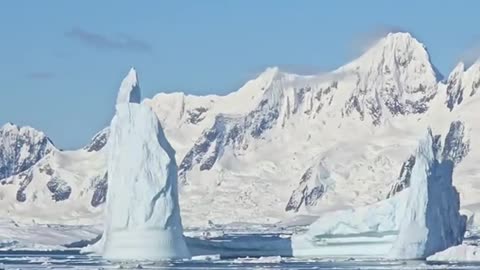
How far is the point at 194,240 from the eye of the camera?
10988 cm

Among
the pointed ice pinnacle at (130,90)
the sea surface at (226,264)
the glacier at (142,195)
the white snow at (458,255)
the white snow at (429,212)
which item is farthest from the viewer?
the pointed ice pinnacle at (130,90)

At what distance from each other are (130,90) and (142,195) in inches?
549

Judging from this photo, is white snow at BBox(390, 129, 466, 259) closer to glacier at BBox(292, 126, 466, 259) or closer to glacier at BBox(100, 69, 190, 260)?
glacier at BBox(292, 126, 466, 259)

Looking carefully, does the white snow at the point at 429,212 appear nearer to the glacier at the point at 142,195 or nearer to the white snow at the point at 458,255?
the white snow at the point at 458,255

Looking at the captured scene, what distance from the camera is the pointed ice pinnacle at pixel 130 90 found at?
108 meters

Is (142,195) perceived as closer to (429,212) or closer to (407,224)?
(407,224)

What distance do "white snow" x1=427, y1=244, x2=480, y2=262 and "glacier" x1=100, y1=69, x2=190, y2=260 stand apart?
16670mm

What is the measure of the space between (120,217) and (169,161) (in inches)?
193

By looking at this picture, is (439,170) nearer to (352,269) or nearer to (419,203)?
(419,203)

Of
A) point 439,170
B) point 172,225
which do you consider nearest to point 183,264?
point 172,225

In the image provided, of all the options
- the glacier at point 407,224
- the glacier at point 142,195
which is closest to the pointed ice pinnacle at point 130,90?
the glacier at point 142,195

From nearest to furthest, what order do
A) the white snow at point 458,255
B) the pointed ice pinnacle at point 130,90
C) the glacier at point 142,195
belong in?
the glacier at point 142,195 < the white snow at point 458,255 < the pointed ice pinnacle at point 130,90

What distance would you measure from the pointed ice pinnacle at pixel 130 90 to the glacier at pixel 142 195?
773 cm

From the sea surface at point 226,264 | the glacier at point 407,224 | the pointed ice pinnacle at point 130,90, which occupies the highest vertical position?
the pointed ice pinnacle at point 130,90
